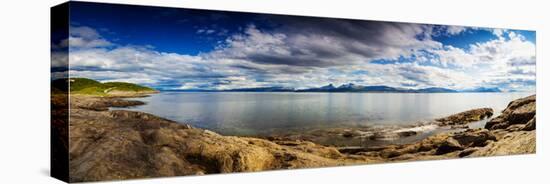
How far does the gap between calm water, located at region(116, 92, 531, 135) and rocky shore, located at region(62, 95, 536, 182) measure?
0.43 feet

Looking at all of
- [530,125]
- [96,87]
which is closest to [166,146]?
[96,87]

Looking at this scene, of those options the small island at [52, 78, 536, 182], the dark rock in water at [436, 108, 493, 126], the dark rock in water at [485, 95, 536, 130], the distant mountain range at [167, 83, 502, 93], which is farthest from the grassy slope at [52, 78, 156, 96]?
the dark rock in water at [485, 95, 536, 130]

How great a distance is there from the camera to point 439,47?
32.0 feet

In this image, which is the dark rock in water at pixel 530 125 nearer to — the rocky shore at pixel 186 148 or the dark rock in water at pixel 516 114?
the dark rock in water at pixel 516 114

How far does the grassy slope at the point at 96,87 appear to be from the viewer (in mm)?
7152

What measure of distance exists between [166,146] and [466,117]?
480 cm

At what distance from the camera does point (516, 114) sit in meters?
10.3

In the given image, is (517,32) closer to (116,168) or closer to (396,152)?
(396,152)

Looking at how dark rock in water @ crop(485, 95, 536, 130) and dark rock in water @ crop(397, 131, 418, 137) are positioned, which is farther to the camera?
dark rock in water @ crop(485, 95, 536, 130)

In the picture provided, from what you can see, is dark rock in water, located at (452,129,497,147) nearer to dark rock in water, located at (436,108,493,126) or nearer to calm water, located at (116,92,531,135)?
dark rock in water, located at (436,108,493,126)

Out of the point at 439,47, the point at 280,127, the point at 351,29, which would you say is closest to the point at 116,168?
the point at 280,127

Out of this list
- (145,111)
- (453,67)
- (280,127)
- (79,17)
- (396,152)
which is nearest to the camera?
(79,17)

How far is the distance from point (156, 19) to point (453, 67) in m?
4.69

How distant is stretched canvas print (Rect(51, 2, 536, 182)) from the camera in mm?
7309
